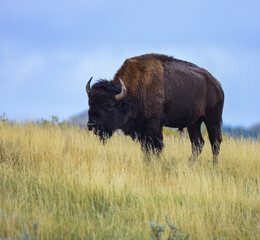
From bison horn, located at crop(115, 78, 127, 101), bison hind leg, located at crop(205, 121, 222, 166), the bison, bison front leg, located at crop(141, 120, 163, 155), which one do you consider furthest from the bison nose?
bison hind leg, located at crop(205, 121, 222, 166)

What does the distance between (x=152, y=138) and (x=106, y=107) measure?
117cm

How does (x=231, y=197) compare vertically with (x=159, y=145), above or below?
below

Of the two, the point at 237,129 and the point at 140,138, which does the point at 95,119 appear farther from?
the point at 237,129

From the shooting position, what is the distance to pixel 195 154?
322 inches

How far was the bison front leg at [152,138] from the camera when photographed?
24.2 feet

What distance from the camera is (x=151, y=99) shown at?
292 inches

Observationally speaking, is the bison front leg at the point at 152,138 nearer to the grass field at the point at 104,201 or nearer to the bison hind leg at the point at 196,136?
the grass field at the point at 104,201

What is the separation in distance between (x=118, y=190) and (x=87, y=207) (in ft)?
1.57

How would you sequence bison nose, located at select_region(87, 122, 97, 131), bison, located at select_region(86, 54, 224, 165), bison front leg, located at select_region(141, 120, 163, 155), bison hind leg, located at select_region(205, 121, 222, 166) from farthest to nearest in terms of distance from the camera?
1. bison hind leg, located at select_region(205, 121, 222, 166)
2. bison front leg, located at select_region(141, 120, 163, 155)
3. bison, located at select_region(86, 54, 224, 165)
4. bison nose, located at select_region(87, 122, 97, 131)

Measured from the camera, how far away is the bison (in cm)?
696

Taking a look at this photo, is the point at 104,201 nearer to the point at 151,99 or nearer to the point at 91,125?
the point at 91,125

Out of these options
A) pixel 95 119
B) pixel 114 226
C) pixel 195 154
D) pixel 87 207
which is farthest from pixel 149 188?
pixel 195 154

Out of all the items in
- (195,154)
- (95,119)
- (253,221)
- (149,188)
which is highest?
(95,119)

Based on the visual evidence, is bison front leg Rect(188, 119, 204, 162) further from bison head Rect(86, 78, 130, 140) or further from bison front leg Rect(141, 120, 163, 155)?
bison head Rect(86, 78, 130, 140)
